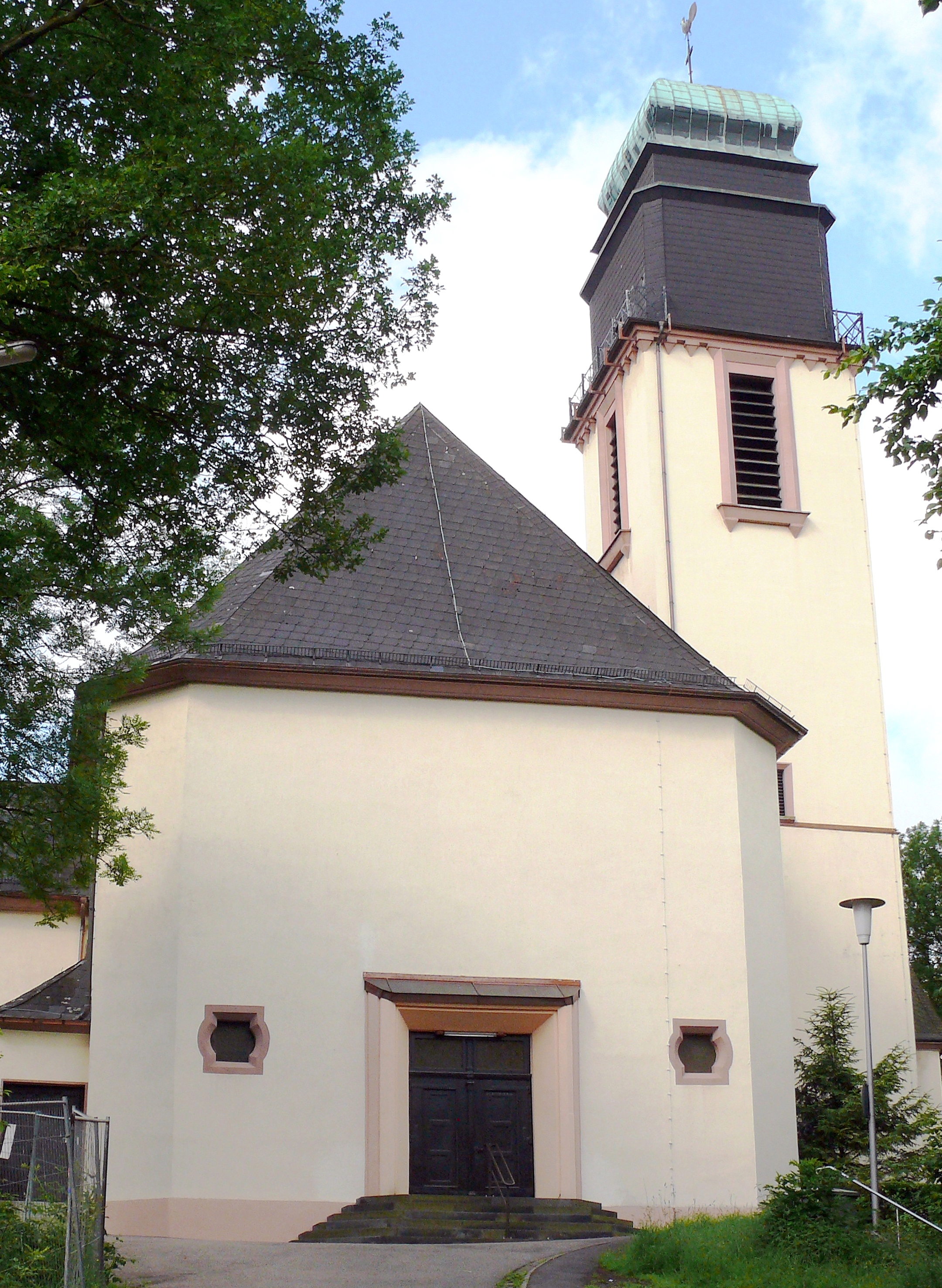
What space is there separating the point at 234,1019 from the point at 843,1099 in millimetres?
9082

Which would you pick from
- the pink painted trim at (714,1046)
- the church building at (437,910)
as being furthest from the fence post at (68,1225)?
the pink painted trim at (714,1046)

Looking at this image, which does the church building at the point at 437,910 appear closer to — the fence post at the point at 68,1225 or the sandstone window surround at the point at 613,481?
the fence post at the point at 68,1225

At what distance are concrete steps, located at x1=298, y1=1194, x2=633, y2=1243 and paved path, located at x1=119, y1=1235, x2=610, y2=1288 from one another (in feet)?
1.46

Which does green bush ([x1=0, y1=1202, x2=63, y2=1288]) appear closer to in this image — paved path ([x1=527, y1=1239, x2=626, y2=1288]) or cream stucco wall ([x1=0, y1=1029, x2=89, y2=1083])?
paved path ([x1=527, y1=1239, x2=626, y2=1288])

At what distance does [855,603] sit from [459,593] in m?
8.96

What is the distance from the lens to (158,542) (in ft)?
38.3

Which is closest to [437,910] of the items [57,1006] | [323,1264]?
[323,1264]

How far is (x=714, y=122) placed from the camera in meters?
28.3

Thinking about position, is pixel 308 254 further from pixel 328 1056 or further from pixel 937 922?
pixel 937 922

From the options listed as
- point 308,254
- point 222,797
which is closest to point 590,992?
point 222,797

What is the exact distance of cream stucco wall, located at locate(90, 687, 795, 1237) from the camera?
50.5ft

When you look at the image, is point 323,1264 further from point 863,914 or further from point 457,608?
point 457,608

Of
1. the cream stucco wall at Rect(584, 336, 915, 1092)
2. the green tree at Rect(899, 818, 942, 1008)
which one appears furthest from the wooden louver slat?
the green tree at Rect(899, 818, 942, 1008)

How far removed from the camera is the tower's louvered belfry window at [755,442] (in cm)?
2550
